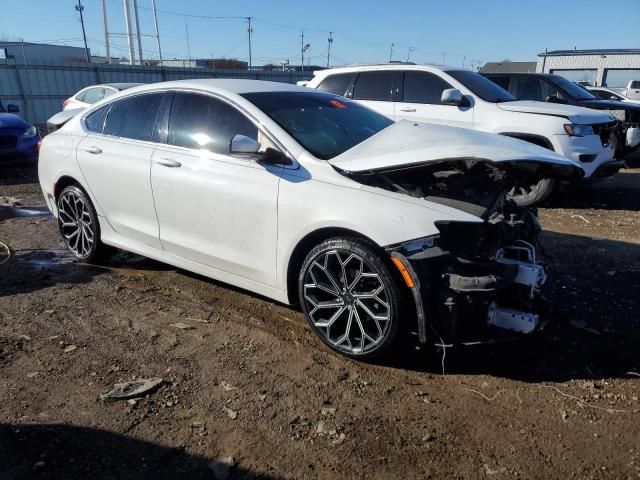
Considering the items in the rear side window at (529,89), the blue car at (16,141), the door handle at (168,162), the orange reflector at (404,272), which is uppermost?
the rear side window at (529,89)

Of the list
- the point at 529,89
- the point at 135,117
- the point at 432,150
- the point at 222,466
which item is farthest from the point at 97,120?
the point at 529,89

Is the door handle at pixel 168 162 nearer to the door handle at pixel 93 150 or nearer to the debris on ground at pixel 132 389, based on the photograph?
the door handle at pixel 93 150

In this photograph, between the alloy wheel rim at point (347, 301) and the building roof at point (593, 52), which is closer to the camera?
the alloy wheel rim at point (347, 301)

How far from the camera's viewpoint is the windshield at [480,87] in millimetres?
7918

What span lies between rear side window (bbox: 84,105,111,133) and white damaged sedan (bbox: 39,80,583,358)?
0.33 metres

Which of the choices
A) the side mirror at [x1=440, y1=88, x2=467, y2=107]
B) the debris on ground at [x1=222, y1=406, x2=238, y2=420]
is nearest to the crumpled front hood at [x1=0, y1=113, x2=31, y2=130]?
the side mirror at [x1=440, y1=88, x2=467, y2=107]

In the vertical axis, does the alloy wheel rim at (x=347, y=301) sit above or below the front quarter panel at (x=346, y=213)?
below

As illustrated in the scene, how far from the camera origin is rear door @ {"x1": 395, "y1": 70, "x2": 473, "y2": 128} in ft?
26.2

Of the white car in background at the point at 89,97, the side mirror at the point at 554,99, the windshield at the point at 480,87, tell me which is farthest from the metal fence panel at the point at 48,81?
the side mirror at the point at 554,99

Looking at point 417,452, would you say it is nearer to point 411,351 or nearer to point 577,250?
point 411,351

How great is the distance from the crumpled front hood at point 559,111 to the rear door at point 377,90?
1.78 m

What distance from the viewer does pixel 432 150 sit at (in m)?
3.22

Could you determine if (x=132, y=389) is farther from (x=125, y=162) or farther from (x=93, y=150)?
(x=93, y=150)

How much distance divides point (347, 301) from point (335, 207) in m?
0.62
